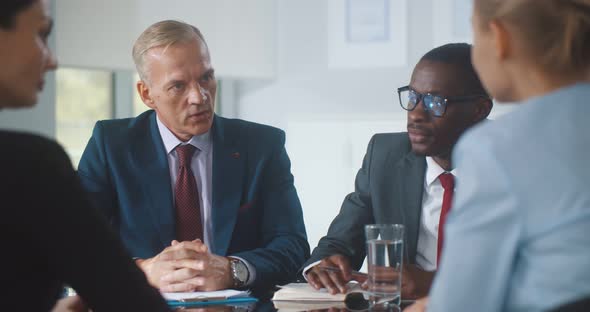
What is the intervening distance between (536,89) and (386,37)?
3529 millimetres

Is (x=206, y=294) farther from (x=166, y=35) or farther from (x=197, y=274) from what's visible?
(x=166, y=35)

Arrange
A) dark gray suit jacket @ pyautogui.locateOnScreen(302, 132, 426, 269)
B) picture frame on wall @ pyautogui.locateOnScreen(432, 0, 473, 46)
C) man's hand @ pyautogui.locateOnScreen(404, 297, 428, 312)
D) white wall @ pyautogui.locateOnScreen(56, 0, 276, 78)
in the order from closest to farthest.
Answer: man's hand @ pyautogui.locateOnScreen(404, 297, 428, 312), dark gray suit jacket @ pyautogui.locateOnScreen(302, 132, 426, 269), white wall @ pyautogui.locateOnScreen(56, 0, 276, 78), picture frame on wall @ pyautogui.locateOnScreen(432, 0, 473, 46)

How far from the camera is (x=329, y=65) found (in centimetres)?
491

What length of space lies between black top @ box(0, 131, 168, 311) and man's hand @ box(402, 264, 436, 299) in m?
0.90

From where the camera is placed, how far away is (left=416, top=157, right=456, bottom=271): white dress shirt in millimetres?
2502

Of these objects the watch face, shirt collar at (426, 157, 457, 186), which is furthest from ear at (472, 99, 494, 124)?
the watch face

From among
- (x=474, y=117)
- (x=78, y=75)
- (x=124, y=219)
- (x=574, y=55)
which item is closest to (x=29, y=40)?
(x=574, y=55)

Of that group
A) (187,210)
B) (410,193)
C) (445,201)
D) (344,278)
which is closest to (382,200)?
(410,193)

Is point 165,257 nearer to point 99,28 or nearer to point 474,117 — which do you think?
point 474,117

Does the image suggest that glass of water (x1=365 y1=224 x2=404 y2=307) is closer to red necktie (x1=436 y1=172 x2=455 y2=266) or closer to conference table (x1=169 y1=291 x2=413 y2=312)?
conference table (x1=169 y1=291 x2=413 y2=312)

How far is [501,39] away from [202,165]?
1585mm

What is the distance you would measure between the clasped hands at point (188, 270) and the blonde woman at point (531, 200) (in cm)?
104

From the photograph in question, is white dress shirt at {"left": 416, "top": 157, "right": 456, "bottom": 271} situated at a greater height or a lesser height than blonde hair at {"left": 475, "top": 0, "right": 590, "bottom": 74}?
lesser

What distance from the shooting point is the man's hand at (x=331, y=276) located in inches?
81.6
